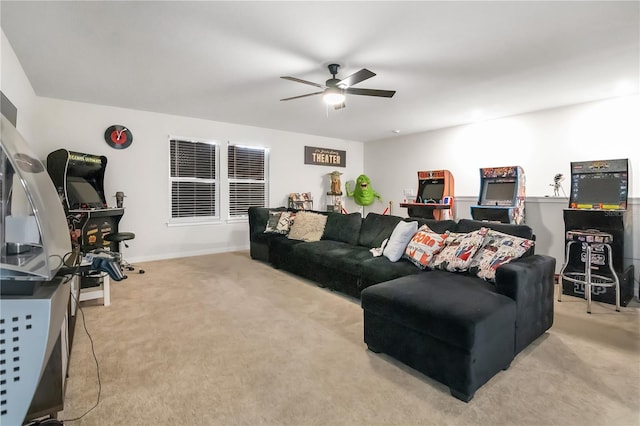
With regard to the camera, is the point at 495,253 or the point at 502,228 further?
the point at 502,228

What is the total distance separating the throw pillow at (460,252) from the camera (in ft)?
8.32

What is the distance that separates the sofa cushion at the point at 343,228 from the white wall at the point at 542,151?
2125mm

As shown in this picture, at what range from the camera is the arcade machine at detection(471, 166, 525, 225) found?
414cm

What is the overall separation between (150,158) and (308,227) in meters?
2.87

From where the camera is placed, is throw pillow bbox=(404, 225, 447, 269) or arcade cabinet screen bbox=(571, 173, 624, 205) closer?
throw pillow bbox=(404, 225, 447, 269)

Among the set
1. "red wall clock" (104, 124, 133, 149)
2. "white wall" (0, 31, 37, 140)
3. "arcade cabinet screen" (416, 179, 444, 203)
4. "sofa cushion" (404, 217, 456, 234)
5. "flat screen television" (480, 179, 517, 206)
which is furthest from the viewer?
"arcade cabinet screen" (416, 179, 444, 203)

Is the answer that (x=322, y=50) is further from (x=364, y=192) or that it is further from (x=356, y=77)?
(x=364, y=192)

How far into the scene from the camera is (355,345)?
90.4 inches

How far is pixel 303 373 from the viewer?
1949mm

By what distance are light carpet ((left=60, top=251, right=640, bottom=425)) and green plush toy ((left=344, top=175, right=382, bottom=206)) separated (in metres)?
4.42

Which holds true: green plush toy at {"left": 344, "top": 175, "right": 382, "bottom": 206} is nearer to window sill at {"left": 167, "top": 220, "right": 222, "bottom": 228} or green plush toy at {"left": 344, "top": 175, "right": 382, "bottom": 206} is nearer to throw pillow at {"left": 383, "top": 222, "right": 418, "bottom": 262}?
window sill at {"left": 167, "top": 220, "right": 222, "bottom": 228}

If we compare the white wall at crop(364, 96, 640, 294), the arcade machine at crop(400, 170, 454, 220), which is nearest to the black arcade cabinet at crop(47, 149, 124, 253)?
the arcade machine at crop(400, 170, 454, 220)

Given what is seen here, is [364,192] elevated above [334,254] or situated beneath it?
elevated above

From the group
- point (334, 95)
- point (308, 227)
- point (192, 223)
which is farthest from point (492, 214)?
point (192, 223)
